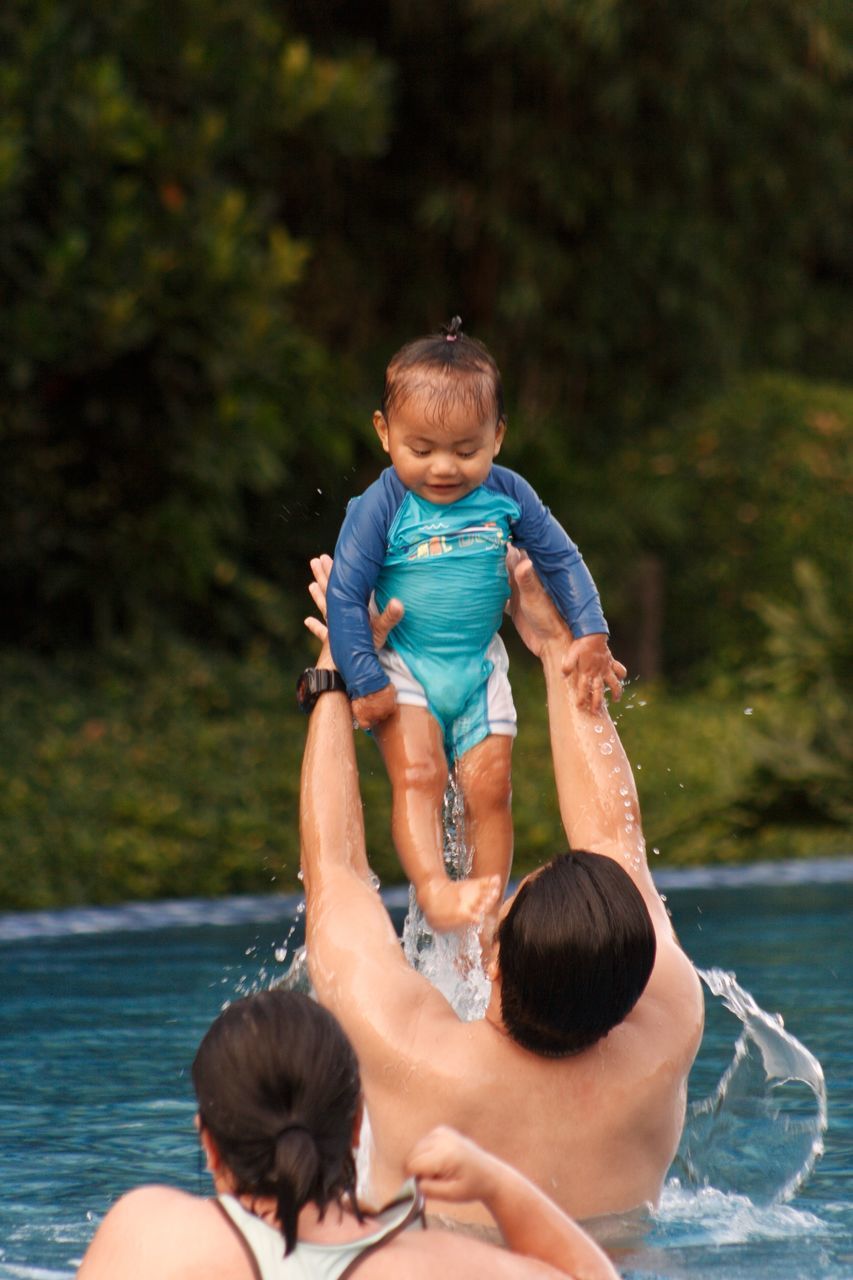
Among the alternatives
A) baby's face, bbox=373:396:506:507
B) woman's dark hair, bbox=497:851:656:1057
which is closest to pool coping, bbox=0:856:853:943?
baby's face, bbox=373:396:506:507

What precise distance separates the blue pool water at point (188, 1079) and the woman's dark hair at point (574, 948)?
26.9 inches

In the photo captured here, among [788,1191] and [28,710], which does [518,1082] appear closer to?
[788,1191]

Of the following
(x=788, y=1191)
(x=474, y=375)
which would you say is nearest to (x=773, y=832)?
(x=788, y=1191)

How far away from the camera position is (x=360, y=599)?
13.5 feet

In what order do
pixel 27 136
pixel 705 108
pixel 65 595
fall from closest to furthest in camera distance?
pixel 27 136
pixel 65 595
pixel 705 108

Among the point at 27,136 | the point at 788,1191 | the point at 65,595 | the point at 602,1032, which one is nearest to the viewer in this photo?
the point at 602,1032

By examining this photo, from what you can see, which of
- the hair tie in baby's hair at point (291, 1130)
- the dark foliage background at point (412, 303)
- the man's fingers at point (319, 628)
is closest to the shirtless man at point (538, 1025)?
the man's fingers at point (319, 628)

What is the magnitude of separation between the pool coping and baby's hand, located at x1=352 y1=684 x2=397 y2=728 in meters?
4.04

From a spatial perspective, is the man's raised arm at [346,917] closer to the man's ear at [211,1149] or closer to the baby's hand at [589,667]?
the baby's hand at [589,667]

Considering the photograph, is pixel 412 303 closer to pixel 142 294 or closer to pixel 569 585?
pixel 142 294

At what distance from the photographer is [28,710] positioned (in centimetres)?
1110

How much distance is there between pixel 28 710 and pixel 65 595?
46.5 inches

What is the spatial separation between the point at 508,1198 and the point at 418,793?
153 cm

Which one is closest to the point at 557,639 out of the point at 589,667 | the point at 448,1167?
the point at 589,667
